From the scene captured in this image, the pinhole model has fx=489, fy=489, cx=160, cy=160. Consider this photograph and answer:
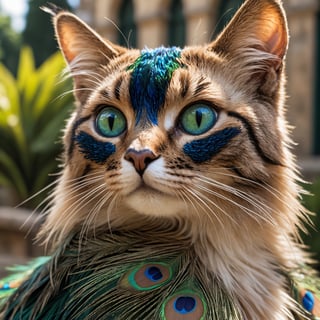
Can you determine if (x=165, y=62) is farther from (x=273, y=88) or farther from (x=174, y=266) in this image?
(x=174, y=266)

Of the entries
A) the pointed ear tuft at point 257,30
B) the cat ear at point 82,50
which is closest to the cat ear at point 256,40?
the pointed ear tuft at point 257,30

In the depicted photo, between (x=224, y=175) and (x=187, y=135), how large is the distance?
150 millimetres

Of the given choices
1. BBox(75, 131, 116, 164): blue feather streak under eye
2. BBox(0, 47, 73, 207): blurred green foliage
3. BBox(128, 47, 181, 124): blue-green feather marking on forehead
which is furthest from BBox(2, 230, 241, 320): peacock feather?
BBox(0, 47, 73, 207): blurred green foliage

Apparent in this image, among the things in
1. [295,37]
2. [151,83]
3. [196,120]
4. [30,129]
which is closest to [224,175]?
[196,120]

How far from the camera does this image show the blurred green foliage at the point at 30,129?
6242 mm

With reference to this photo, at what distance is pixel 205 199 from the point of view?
1.35 metres

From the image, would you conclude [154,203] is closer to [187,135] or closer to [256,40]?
[187,135]

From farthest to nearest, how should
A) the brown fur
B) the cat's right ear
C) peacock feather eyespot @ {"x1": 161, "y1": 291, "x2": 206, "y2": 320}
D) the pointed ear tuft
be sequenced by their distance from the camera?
the cat's right ear < the pointed ear tuft < the brown fur < peacock feather eyespot @ {"x1": 161, "y1": 291, "x2": 206, "y2": 320}

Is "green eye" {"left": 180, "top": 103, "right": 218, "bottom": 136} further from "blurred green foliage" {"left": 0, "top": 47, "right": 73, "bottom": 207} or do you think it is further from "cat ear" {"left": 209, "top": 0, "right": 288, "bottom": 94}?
"blurred green foliage" {"left": 0, "top": 47, "right": 73, "bottom": 207}

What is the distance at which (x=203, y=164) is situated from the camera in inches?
52.2

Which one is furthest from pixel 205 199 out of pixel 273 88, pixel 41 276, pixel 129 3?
pixel 129 3

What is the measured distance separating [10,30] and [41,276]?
28998 mm

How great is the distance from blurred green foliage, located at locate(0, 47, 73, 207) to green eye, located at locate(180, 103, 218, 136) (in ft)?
15.5

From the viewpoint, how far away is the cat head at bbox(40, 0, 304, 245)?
1322 mm
